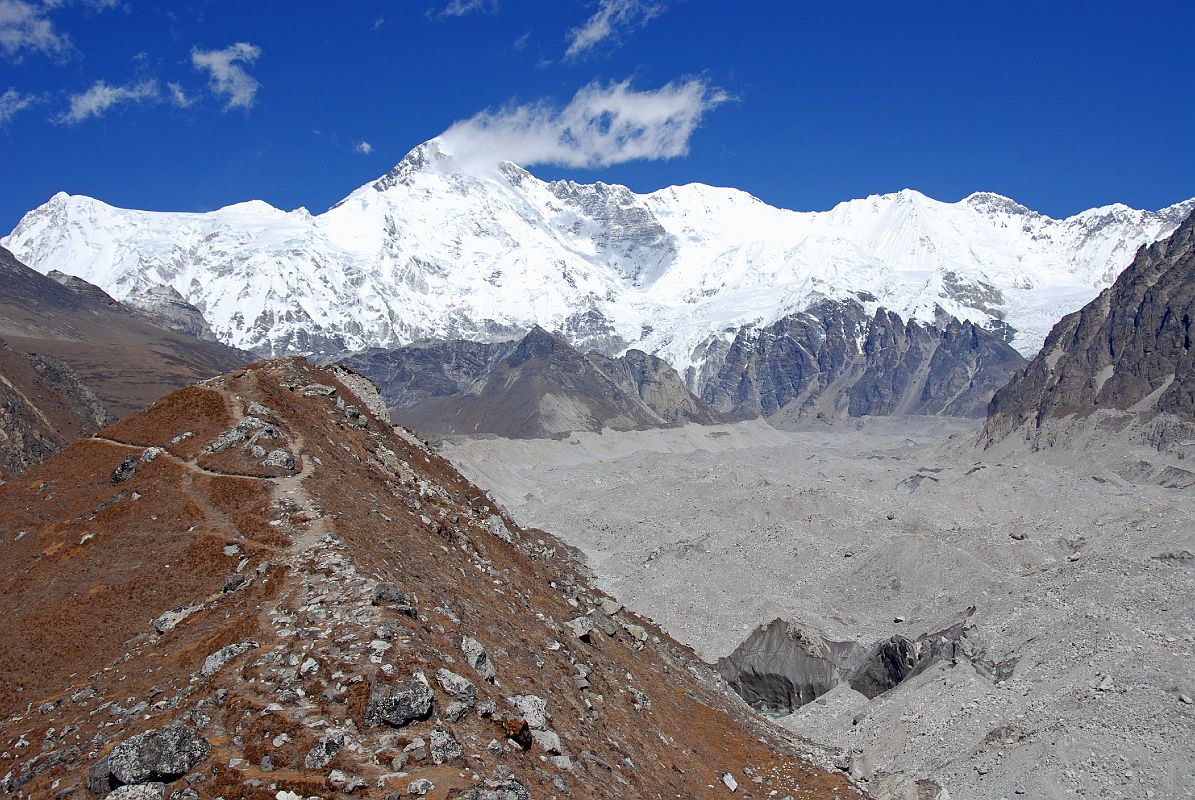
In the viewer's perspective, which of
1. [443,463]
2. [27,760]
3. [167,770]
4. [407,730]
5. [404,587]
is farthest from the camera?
[443,463]

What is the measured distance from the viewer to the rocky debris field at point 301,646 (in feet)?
54.0

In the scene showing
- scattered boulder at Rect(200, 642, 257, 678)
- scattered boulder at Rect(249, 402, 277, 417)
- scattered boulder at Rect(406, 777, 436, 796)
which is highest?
scattered boulder at Rect(249, 402, 277, 417)

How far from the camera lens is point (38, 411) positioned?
95.4m

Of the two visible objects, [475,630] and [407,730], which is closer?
[407,730]

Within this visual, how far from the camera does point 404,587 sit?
74.5 feet

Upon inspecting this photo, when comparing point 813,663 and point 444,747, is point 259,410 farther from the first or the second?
point 813,663

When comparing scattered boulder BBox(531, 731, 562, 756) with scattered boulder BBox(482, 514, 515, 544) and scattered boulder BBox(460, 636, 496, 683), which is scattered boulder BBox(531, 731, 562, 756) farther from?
scattered boulder BBox(482, 514, 515, 544)

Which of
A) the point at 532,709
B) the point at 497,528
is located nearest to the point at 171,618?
the point at 532,709

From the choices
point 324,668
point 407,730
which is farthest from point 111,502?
point 407,730

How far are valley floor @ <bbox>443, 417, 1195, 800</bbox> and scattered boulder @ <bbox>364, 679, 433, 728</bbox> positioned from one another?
935 inches

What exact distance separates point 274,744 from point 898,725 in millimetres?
33852

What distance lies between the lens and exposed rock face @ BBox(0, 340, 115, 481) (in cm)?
8250

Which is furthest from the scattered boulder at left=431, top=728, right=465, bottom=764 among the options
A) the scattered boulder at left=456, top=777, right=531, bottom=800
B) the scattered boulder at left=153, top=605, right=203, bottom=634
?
the scattered boulder at left=153, top=605, right=203, bottom=634

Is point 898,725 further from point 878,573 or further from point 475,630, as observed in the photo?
point 878,573
